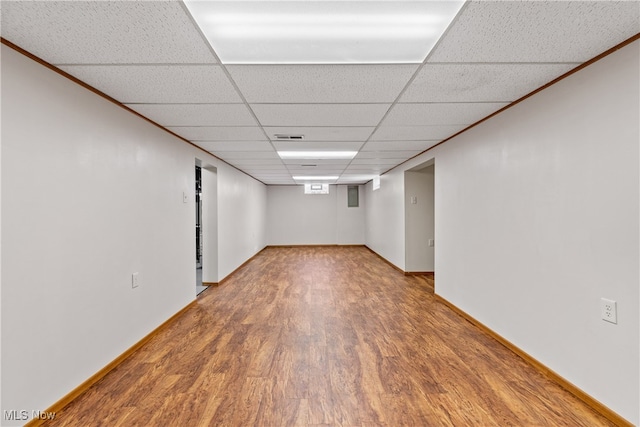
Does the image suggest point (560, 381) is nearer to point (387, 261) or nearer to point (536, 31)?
point (536, 31)

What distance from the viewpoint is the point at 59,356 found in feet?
6.61

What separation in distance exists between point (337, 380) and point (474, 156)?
277 centimetres

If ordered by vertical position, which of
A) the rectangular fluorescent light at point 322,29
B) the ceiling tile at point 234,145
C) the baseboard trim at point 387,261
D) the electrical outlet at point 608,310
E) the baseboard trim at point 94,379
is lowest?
the baseboard trim at point 387,261

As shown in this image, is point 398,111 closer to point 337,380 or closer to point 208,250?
point 337,380

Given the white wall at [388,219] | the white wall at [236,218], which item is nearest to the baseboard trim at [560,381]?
the white wall at [388,219]

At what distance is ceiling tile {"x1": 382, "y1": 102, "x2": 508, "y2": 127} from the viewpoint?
9.11 ft

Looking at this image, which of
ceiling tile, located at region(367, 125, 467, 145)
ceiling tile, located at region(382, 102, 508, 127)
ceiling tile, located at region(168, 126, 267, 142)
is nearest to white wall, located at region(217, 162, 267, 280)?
ceiling tile, located at region(168, 126, 267, 142)

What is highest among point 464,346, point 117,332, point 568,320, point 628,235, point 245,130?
point 245,130

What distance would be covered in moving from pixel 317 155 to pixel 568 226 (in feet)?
11.9

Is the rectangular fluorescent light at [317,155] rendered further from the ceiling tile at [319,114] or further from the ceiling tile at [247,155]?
the ceiling tile at [319,114]

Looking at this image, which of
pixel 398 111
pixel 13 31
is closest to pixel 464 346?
pixel 398 111

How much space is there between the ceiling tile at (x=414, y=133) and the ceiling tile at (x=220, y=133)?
1.46 m

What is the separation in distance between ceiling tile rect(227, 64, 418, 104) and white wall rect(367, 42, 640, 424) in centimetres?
119

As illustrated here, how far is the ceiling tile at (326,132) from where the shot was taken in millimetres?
3408
